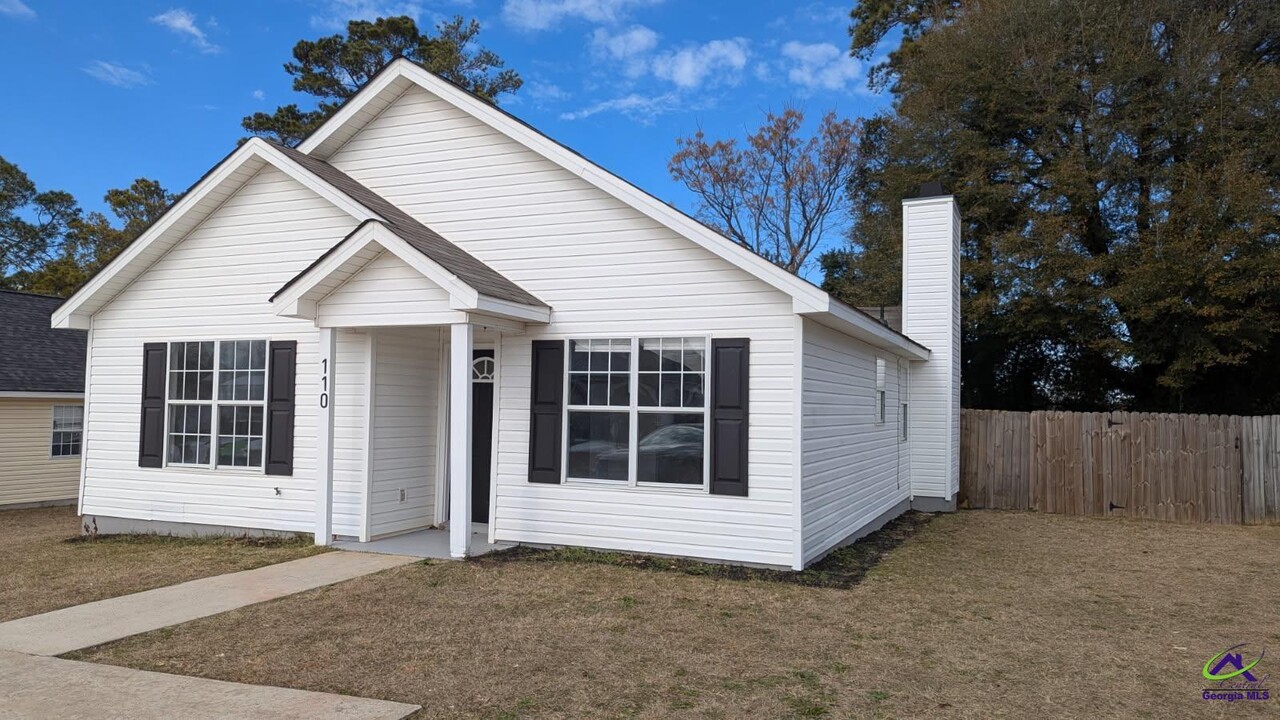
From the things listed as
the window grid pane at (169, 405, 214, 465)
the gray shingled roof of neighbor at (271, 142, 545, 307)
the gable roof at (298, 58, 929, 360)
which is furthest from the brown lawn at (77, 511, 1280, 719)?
the window grid pane at (169, 405, 214, 465)

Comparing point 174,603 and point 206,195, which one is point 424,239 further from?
point 174,603

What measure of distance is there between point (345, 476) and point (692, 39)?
24.1 m

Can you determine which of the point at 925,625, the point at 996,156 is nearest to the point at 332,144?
the point at 925,625

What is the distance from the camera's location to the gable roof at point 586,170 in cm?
802

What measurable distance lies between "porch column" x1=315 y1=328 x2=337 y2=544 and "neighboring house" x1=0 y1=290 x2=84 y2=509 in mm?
10354

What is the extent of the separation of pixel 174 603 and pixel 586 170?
221 inches

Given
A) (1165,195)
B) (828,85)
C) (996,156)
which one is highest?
(828,85)

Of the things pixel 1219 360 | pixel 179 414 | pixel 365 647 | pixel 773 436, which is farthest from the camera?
pixel 1219 360

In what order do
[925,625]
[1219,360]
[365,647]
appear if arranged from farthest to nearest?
[1219,360], [925,625], [365,647]

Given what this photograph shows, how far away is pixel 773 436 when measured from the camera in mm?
8227

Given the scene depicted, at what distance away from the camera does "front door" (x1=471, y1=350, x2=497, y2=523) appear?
10.0m

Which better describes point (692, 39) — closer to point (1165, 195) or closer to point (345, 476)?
point (1165, 195)

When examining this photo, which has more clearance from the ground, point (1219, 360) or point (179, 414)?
point (1219, 360)

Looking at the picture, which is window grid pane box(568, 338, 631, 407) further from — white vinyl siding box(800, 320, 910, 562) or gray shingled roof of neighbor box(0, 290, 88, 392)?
gray shingled roof of neighbor box(0, 290, 88, 392)
